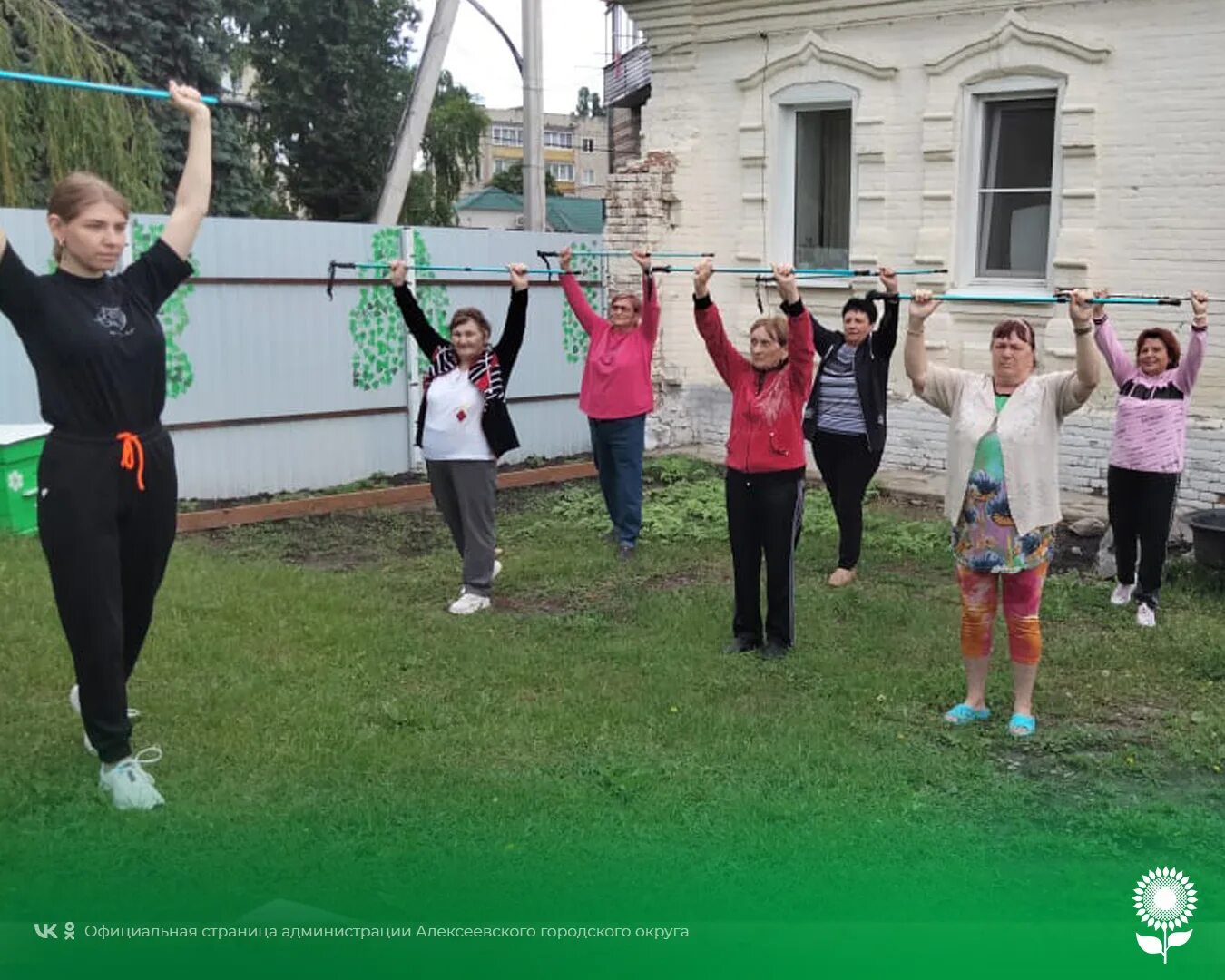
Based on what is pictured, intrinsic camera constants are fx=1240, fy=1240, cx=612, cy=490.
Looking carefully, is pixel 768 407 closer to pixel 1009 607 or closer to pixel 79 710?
pixel 1009 607

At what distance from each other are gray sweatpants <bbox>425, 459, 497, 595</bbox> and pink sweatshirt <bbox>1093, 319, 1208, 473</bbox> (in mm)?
3475

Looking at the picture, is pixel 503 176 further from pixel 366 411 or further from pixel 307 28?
pixel 366 411

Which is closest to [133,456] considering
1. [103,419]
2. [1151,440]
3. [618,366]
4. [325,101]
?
[103,419]

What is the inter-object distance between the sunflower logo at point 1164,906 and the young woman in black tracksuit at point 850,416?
3868mm

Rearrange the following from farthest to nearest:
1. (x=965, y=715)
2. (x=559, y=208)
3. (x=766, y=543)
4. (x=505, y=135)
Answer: (x=505, y=135) < (x=559, y=208) < (x=766, y=543) < (x=965, y=715)

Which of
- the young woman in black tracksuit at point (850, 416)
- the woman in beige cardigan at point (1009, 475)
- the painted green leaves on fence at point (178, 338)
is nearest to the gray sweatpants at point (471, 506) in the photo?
the young woman in black tracksuit at point (850, 416)

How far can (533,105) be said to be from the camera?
16.6 metres

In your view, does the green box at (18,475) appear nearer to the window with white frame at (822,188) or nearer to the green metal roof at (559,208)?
the window with white frame at (822,188)

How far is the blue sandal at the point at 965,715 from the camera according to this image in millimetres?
5199

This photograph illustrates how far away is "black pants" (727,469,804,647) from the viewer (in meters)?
5.97

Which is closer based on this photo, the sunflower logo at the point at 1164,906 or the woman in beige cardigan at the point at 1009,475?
the sunflower logo at the point at 1164,906

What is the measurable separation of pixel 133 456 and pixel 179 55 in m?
24.1

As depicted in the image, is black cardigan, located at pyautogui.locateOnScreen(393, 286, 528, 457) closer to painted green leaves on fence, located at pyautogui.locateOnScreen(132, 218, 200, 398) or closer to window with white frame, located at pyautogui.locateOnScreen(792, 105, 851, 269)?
painted green leaves on fence, located at pyautogui.locateOnScreen(132, 218, 200, 398)

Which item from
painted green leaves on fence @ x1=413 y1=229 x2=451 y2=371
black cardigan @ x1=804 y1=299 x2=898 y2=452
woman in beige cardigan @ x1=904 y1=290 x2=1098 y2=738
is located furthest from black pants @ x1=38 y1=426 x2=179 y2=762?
painted green leaves on fence @ x1=413 y1=229 x2=451 y2=371
